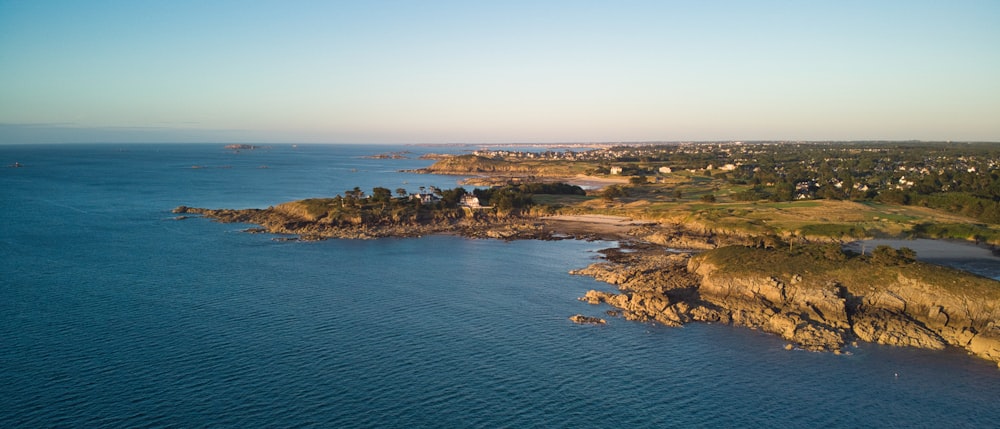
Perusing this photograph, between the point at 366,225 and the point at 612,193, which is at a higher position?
the point at 612,193

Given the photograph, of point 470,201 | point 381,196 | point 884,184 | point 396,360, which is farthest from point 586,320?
point 884,184

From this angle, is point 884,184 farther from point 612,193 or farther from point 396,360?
point 396,360

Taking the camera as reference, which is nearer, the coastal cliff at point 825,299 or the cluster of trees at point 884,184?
the coastal cliff at point 825,299

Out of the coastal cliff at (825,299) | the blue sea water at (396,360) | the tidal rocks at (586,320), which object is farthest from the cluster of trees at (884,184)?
the tidal rocks at (586,320)

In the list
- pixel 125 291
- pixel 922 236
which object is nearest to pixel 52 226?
pixel 125 291

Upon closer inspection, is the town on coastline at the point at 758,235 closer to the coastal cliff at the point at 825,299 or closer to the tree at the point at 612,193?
the coastal cliff at the point at 825,299
